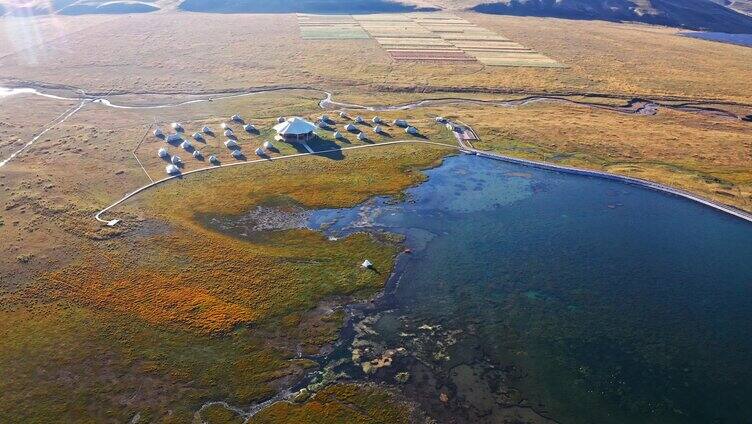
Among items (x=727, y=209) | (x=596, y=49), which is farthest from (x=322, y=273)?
(x=596, y=49)

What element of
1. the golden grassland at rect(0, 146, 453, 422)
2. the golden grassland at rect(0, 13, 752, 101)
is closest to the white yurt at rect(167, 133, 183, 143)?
the golden grassland at rect(0, 146, 453, 422)

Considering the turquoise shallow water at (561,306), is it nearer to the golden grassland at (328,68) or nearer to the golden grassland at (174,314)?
the golden grassland at (174,314)

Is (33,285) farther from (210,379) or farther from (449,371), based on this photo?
(449,371)

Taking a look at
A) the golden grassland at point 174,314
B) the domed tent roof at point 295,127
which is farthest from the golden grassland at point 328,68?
the golden grassland at point 174,314

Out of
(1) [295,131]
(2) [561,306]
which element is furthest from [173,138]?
(2) [561,306]

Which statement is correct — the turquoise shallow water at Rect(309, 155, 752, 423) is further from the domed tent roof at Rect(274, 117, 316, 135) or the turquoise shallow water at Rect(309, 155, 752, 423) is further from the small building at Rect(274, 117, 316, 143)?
the domed tent roof at Rect(274, 117, 316, 135)
